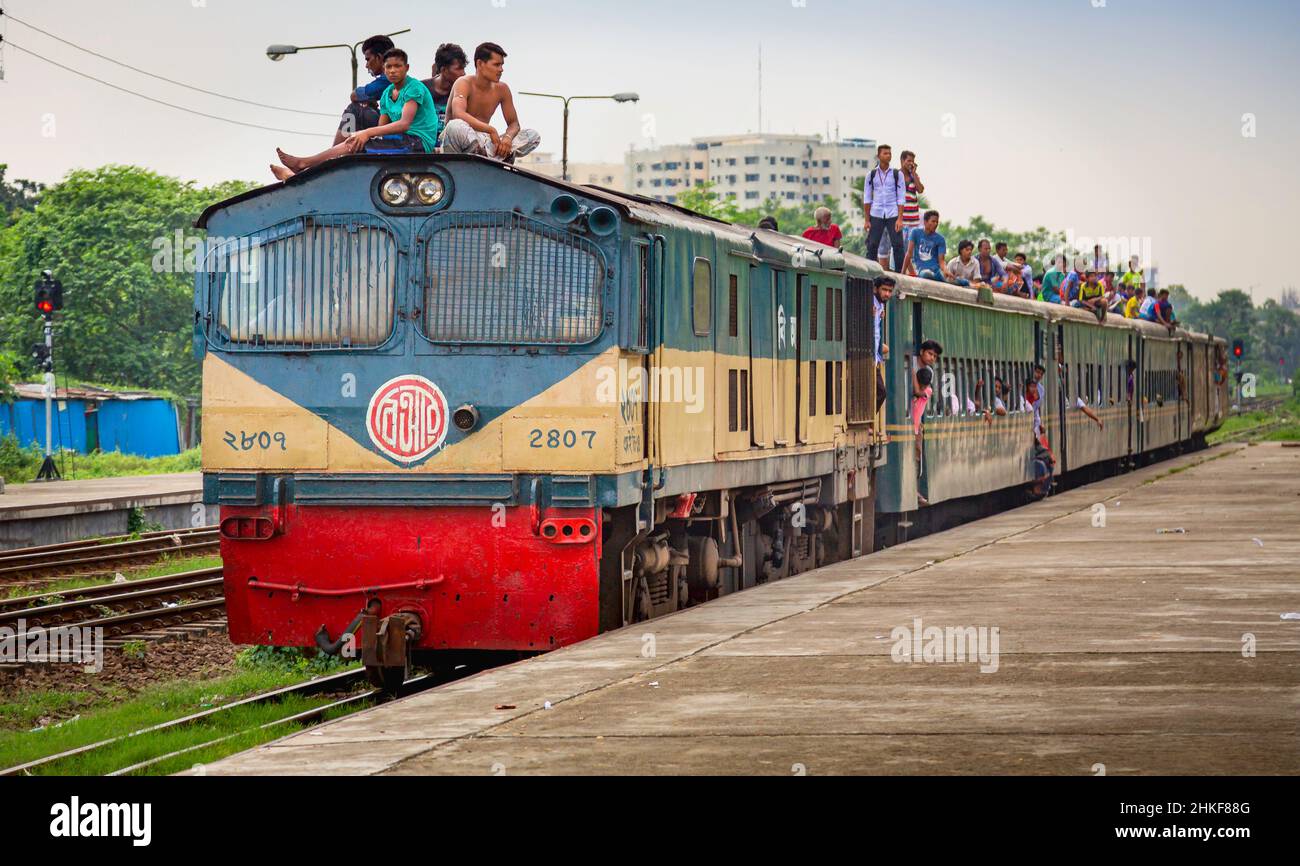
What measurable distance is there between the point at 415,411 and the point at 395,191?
1.43 meters

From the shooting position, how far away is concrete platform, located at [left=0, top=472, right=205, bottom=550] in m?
26.8

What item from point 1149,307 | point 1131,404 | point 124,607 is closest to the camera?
point 124,607

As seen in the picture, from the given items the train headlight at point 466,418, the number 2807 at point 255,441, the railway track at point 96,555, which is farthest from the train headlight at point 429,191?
the railway track at point 96,555

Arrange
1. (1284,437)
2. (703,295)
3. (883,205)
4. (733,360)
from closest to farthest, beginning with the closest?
1. (703,295)
2. (733,360)
3. (883,205)
4. (1284,437)

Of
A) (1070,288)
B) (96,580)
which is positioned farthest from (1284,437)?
(96,580)

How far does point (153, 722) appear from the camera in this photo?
11789 millimetres

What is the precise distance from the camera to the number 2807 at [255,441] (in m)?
11.4

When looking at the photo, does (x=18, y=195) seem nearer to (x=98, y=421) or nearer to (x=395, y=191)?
(x=98, y=421)

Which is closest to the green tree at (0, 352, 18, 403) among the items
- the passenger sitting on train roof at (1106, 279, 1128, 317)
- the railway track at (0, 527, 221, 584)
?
the railway track at (0, 527, 221, 584)

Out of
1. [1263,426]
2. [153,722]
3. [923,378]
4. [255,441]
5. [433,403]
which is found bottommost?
[153,722]

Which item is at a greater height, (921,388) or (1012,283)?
(1012,283)

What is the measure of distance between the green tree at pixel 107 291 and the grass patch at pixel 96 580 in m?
41.6

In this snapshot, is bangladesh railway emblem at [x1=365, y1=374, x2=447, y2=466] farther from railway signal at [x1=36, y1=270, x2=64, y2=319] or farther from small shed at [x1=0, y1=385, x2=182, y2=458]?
small shed at [x1=0, y1=385, x2=182, y2=458]

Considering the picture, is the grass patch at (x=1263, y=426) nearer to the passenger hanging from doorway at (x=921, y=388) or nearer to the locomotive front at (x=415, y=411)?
the passenger hanging from doorway at (x=921, y=388)
